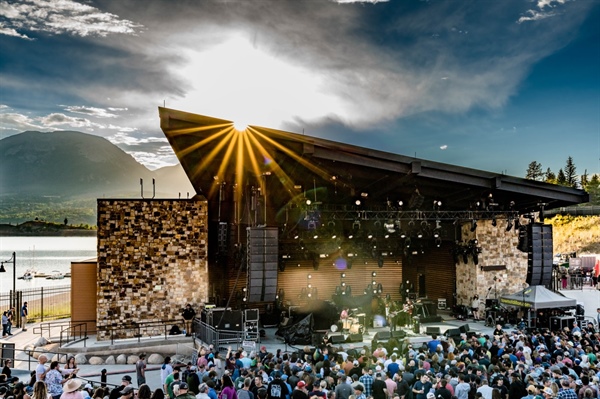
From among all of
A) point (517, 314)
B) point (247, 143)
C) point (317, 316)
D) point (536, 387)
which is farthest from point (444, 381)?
point (517, 314)

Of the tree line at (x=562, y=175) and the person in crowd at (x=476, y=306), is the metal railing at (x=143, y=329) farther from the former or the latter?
the tree line at (x=562, y=175)

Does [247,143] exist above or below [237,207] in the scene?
above

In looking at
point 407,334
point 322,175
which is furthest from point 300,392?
point 407,334

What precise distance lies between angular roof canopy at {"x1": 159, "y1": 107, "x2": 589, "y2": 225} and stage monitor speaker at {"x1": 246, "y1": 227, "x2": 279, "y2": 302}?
2.57 m

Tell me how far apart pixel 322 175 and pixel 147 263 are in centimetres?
734

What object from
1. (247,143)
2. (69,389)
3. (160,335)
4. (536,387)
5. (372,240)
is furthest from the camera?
(372,240)

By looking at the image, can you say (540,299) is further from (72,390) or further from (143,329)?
(72,390)

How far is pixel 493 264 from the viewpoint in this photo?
65.3 feet

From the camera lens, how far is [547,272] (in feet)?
53.4

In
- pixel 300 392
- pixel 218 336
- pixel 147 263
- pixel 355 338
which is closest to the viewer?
pixel 300 392

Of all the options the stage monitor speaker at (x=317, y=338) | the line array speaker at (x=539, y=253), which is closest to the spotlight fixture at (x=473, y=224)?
the line array speaker at (x=539, y=253)

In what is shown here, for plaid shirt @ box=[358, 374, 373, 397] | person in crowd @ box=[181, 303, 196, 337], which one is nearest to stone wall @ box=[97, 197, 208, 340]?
person in crowd @ box=[181, 303, 196, 337]

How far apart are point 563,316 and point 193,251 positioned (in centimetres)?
1438

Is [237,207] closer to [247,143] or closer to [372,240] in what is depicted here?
[247,143]
